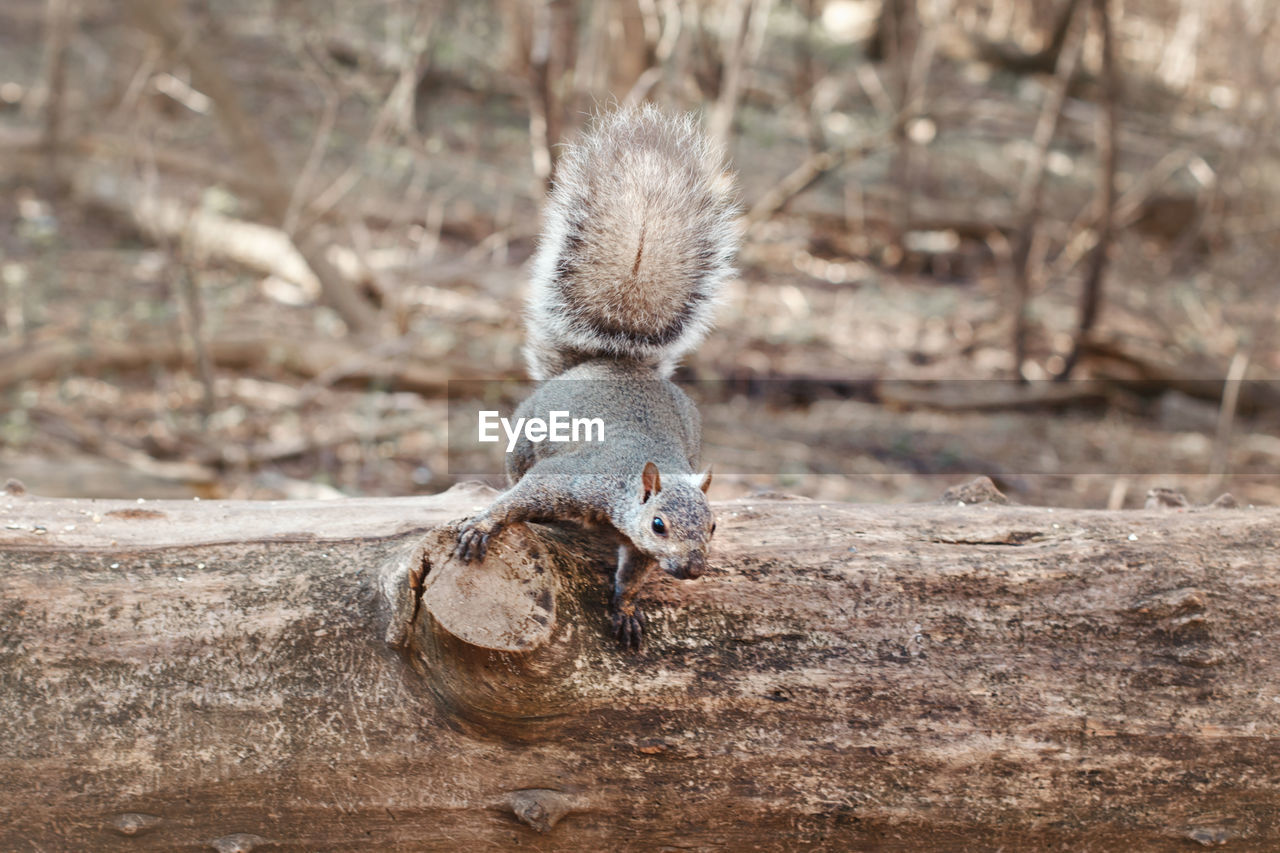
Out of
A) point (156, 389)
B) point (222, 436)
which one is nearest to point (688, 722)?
point (222, 436)

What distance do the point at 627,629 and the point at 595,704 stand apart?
0.17 m

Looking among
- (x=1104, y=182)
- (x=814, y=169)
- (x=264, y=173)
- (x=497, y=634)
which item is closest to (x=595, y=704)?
(x=497, y=634)

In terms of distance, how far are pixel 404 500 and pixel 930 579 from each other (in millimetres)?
1360

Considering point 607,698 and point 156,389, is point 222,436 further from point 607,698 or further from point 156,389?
point 607,698

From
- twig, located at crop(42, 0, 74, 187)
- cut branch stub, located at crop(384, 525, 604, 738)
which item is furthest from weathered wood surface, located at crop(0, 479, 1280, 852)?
twig, located at crop(42, 0, 74, 187)

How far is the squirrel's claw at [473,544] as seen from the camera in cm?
203

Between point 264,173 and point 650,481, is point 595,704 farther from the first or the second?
point 264,173

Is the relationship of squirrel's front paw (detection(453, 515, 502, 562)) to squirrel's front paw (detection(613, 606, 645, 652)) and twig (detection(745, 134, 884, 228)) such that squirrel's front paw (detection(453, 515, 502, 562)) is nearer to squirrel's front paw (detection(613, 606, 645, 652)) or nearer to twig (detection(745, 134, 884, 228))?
squirrel's front paw (detection(613, 606, 645, 652))

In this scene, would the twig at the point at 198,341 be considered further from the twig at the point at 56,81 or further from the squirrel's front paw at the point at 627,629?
the twig at the point at 56,81

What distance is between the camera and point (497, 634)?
194cm

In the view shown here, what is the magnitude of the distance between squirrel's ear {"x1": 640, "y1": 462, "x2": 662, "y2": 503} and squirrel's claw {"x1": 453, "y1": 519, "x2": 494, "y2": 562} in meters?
0.36

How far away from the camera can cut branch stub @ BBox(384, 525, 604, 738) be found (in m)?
1.96

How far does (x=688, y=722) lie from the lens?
6.87 ft

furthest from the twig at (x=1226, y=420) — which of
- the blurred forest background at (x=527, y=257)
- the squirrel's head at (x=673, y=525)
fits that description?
the squirrel's head at (x=673, y=525)
